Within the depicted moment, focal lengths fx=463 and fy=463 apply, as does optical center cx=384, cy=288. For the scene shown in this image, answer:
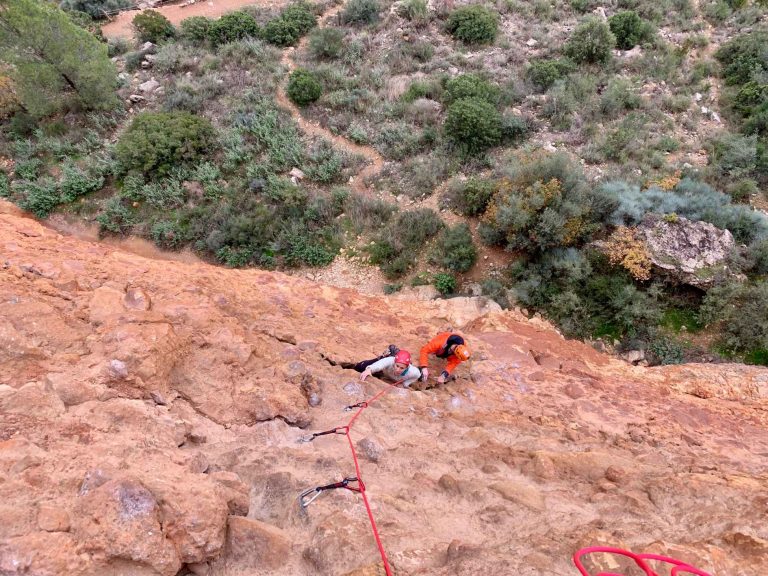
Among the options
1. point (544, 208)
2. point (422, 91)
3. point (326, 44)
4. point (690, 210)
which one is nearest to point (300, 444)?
point (544, 208)

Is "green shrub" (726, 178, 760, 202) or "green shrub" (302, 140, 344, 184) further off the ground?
"green shrub" (726, 178, 760, 202)

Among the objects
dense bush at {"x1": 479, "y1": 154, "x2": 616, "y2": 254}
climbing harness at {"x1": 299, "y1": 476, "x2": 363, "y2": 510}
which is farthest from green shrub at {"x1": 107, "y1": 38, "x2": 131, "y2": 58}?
climbing harness at {"x1": 299, "y1": 476, "x2": 363, "y2": 510}

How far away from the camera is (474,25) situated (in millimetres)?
15180

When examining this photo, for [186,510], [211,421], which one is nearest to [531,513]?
[186,510]

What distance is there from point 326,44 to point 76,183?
342 inches

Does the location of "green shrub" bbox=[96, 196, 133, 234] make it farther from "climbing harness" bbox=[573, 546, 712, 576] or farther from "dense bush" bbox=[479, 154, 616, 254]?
"climbing harness" bbox=[573, 546, 712, 576]

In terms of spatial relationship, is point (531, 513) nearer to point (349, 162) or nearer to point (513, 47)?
point (349, 162)

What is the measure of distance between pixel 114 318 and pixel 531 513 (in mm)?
4486

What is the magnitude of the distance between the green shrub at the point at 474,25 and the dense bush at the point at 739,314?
35.9ft

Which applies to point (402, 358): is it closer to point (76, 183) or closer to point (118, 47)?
point (76, 183)

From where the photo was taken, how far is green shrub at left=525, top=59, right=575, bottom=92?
43.7ft

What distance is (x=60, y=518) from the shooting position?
283 cm

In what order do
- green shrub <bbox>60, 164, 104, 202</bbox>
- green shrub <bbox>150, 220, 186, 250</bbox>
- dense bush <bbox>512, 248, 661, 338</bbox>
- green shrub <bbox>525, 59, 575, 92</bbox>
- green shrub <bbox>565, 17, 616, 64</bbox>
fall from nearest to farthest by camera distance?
dense bush <bbox>512, 248, 661, 338</bbox>, green shrub <bbox>150, 220, 186, 250</bbox>, green shrub <bbox>60, 164, 104, 202</bbox>, green shrub <bbox>525, 59, 575, 92</bbox>, green shrub <bbox>565, 17, 616, 64</bbox>

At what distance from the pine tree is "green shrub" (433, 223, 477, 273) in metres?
10.8
